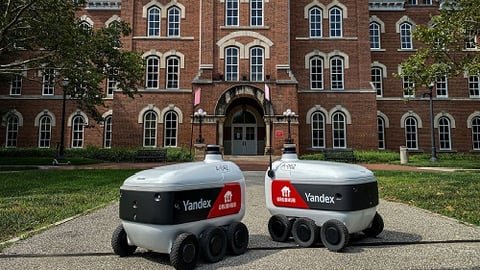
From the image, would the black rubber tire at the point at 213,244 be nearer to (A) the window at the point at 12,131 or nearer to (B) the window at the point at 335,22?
(B) the window at the point at 335,22

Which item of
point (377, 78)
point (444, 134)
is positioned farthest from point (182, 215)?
point (444, 134)

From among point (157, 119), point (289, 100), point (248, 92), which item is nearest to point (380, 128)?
point (289, 100)

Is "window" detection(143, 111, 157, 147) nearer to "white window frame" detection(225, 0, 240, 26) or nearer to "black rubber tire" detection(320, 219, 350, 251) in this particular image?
"white window frame" detection(225, 0, 240, 26)

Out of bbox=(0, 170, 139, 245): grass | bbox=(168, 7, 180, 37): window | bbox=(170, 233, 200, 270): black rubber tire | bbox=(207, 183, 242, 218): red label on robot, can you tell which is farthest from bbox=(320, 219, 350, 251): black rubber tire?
bbox=(168, 7, 180, 37): window

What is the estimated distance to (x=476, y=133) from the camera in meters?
28.3

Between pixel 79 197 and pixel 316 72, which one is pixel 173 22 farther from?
pixel 79 197

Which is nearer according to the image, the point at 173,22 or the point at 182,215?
the point at 182,215

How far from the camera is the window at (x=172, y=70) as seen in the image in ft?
83.8

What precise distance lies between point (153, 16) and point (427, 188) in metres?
22.8

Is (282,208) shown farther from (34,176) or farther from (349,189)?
(34,176)

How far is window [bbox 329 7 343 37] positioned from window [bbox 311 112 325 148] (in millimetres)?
6515

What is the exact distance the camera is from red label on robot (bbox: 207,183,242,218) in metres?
4.01

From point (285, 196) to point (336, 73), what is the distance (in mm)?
22950

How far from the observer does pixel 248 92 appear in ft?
73.5
